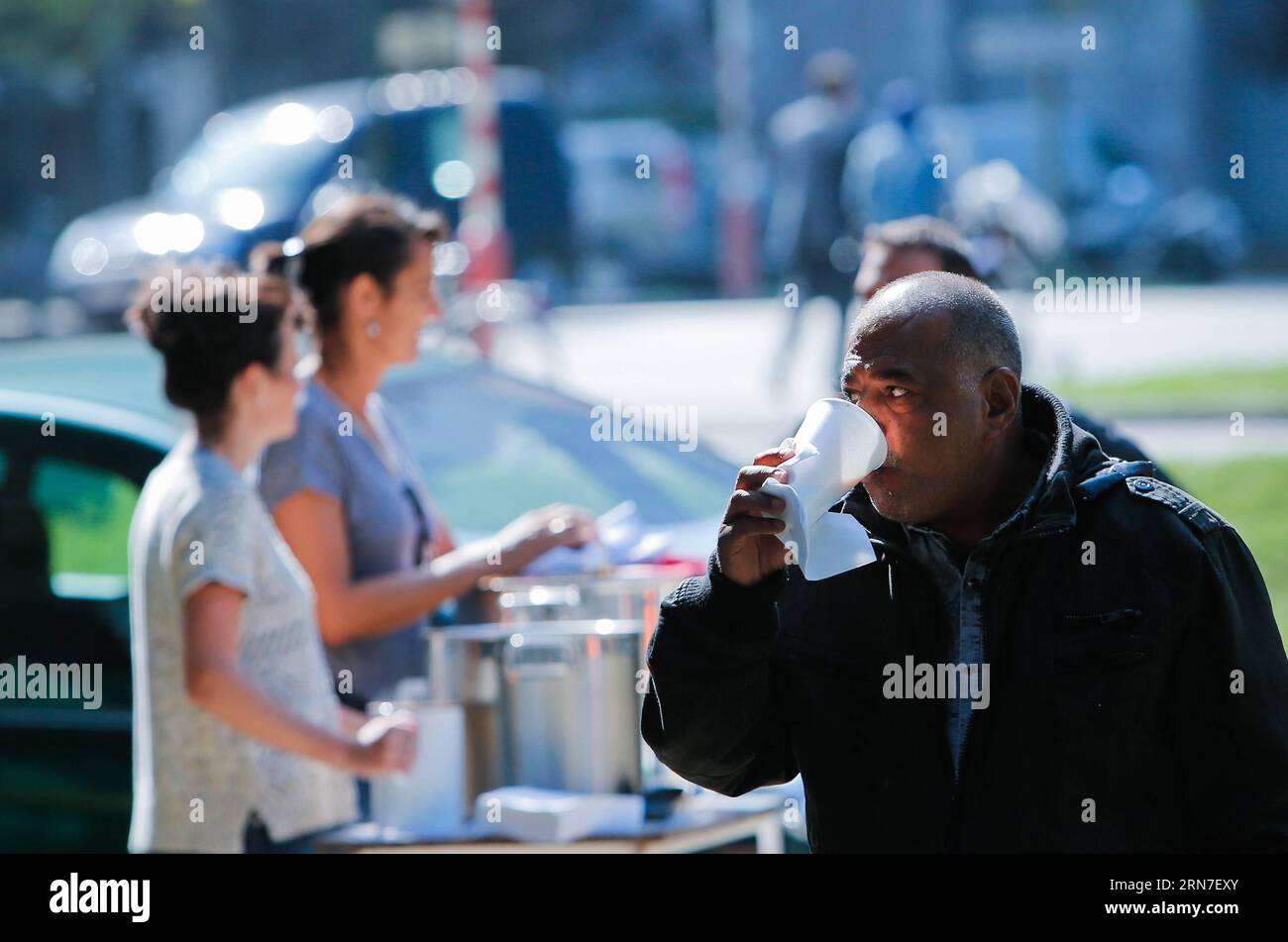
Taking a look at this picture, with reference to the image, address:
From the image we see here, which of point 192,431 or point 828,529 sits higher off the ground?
point 192,431

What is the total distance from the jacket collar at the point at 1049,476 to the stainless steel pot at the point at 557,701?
112 cm

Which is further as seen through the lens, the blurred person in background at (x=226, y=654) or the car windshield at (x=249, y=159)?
the car windshield at (x=249, y=159)

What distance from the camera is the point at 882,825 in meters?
2.17

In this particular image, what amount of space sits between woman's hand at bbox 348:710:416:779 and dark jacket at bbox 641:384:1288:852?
1247mm

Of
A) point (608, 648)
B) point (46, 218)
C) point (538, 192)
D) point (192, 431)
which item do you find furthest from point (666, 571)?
point (46, 218)

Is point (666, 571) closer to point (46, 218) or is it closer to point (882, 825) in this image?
point (882, 825)

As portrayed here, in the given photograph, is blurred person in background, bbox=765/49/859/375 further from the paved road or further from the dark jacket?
the dark jacket

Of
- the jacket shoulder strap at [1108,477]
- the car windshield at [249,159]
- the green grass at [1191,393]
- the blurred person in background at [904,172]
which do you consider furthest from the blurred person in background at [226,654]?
the car windshield at [249,159]

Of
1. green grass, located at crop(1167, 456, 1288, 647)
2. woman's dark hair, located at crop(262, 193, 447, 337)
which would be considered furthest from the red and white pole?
woman's dark hair, located at crop(262, 193, 447, 337)

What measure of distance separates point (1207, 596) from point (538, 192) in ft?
47.8

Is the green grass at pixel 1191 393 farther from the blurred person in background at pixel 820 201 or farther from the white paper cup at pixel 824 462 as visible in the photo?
the white paper cup at pixel 824 462

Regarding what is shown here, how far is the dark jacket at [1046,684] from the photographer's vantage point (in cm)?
207

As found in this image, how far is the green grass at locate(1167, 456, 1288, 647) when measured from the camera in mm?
7957

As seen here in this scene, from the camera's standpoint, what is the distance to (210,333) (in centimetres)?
369
